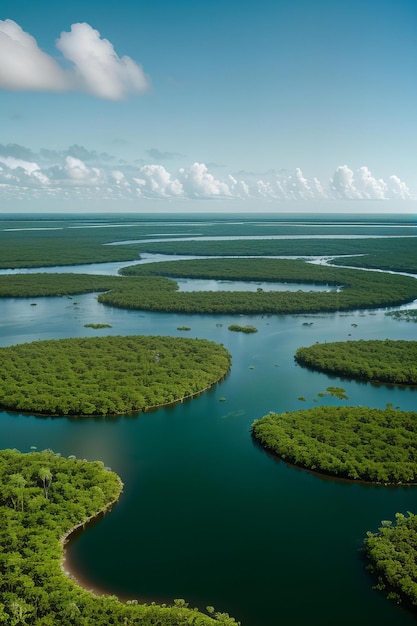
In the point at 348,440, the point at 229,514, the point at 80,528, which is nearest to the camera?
the point at 80,528

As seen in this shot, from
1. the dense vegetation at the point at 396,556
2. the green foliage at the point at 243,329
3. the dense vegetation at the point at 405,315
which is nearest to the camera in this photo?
the dense vegetation at the point at 396,556

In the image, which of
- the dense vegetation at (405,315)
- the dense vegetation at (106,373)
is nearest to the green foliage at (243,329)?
the dense vegetation at (106,373)

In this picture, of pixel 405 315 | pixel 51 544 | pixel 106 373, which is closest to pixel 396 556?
pixel 51 544

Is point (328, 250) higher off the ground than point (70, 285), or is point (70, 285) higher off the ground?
point (328, 250)

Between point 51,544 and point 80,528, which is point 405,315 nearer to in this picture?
point 80,528

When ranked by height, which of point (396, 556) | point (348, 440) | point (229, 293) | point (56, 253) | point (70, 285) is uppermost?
point (56, 253)

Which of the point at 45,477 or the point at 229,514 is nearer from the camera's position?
the point at 229,514

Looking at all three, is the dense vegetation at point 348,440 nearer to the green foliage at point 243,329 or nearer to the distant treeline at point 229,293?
the green foliage at point 243,329

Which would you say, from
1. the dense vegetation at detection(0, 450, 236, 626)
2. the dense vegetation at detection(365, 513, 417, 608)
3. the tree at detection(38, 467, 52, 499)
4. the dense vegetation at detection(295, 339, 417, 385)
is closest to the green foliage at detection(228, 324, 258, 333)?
the dense vegetation at detection(295, 339, 417, 385)
